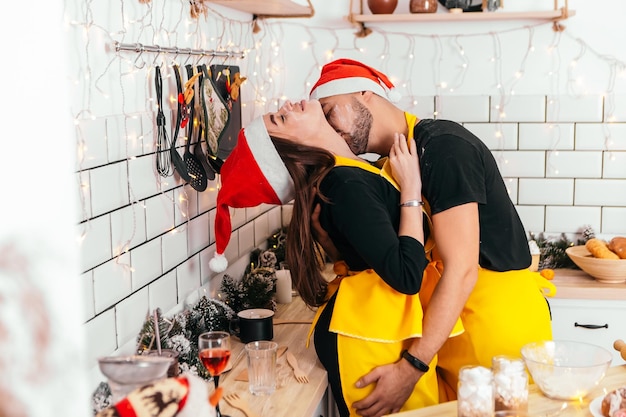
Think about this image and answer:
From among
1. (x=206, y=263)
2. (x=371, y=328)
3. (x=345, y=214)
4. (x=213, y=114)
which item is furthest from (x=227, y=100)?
(x=371, y=328)

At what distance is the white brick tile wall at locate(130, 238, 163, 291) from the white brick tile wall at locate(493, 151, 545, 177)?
1605 mm

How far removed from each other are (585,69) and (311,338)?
1.61 m

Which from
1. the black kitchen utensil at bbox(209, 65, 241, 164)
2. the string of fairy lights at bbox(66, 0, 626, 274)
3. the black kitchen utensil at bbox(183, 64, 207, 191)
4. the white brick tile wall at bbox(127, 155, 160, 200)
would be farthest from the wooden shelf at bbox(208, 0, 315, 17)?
the white brick tile wall at bbox(127, 155, 160, 200)

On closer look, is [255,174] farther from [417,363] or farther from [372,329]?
[417,363]

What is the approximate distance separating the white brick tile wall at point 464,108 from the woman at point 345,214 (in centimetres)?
117

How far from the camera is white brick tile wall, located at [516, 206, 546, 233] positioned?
2.97m

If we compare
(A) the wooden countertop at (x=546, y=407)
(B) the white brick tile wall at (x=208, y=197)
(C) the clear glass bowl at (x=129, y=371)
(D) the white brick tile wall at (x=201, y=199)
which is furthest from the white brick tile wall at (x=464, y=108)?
(C) the clear glass bowl at (x=129, y=371)

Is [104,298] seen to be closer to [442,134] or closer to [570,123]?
[442,134]

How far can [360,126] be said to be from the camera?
1986 mm

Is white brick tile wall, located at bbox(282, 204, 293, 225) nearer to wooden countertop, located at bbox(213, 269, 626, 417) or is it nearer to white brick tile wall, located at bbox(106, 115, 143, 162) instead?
wooden countertop, located at bbox(213, 269, 626, 417)

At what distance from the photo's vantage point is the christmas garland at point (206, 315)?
1.75 m

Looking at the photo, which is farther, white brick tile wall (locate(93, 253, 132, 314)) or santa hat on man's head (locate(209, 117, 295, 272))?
santa hat on man's head (locate(209, 117, 295, 272))

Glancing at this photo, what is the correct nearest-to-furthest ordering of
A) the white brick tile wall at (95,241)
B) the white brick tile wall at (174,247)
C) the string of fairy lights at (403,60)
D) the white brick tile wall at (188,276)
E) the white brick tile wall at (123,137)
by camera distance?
the white brick tile wall at (95,241) → the white brick tile wall at (123,137) → the white brick tile wall at (174,247) → the white brick tile wall at (188,276) → the string of fairy lights at (403,60)

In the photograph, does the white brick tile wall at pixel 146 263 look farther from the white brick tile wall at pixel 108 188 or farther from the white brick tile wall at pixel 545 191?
the white brick tile wall at pixel 545 191
